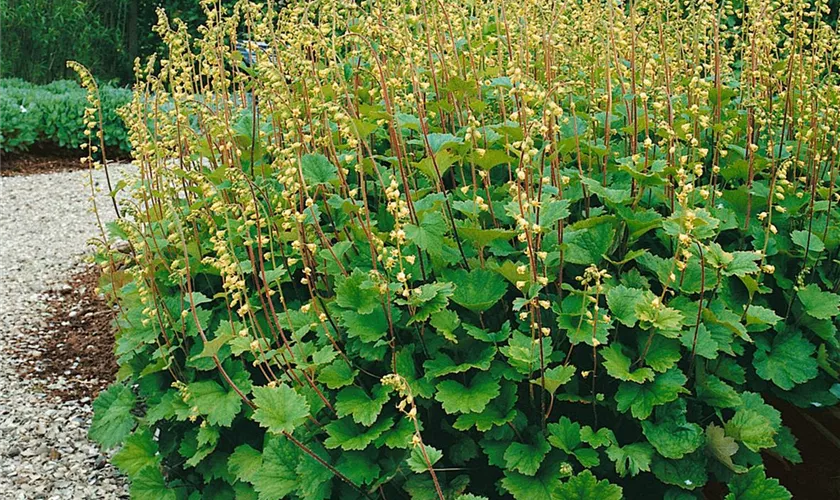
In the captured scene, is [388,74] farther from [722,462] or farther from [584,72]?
[722,462]

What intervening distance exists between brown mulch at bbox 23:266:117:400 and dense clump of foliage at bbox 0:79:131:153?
3.91 m

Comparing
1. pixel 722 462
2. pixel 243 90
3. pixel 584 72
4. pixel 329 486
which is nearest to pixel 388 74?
pixel 584 72

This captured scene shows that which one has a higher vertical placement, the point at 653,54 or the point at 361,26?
the point at 361,26

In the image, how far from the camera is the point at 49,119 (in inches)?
334

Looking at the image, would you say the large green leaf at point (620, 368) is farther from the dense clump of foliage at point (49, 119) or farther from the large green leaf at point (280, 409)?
the dense clump of foliage at point (49, 119)

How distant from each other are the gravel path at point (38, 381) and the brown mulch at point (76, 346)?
0.06 m

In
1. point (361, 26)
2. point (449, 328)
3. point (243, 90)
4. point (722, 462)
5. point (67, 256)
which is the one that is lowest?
point (67, 256)

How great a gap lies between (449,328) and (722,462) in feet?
2.33

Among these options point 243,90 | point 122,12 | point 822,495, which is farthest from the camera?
point 122,12

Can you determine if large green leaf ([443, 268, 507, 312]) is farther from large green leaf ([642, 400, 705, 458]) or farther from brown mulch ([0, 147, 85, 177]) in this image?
brown mulch ([0, 147, 85, 177])

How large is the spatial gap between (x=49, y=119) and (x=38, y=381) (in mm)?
5541

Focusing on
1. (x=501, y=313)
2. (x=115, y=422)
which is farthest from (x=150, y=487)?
(x=501, y=313)

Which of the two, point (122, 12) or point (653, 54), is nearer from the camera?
point (653, 54)

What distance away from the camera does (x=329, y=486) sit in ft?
6.52
